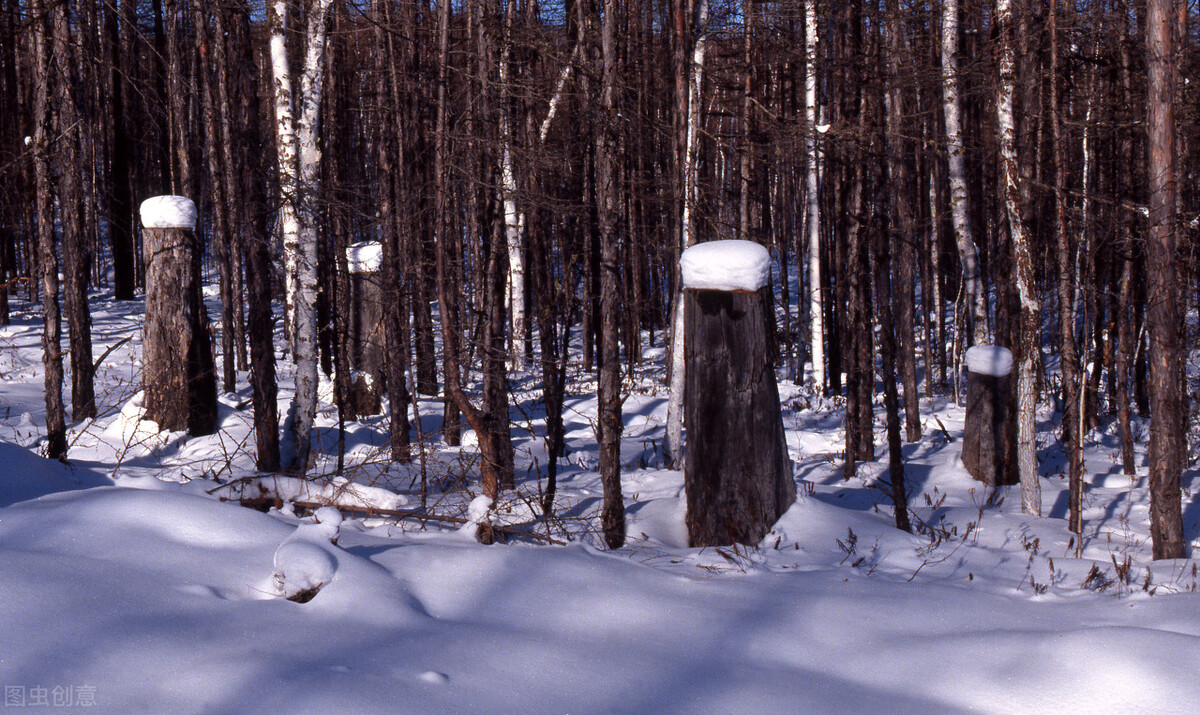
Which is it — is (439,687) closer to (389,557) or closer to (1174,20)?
(389,557)

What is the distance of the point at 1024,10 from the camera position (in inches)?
278

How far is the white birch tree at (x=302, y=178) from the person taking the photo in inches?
268

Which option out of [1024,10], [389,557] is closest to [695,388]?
[389,557]

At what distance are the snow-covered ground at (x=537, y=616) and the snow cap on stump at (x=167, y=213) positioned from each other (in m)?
3.15

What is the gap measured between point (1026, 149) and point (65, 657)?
291 inches

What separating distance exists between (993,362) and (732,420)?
4165 mm

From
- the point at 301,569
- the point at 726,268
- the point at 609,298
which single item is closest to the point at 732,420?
the point at 726,268

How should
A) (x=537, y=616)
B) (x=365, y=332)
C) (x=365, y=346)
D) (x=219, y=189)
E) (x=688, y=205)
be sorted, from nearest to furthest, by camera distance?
(x=537, y=616) → (x=688, y=205) → (x=219, y=189) → (x=365, y=346) → (x=365, y=332)

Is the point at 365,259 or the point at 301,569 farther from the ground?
the point at 365,259

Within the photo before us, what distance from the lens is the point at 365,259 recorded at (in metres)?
11.0

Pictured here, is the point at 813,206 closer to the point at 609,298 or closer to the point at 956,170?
the point at 956,170

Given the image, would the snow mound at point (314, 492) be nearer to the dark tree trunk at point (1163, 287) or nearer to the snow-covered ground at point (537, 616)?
the snow-covered ground at point (537, 616)

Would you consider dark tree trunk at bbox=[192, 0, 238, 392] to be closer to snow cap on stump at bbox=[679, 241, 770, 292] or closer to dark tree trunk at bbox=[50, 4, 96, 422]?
dark tree trunk at bbox=[50, 4, 96, 422]

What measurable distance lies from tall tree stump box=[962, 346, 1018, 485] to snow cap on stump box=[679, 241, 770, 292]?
3953 millimetres
